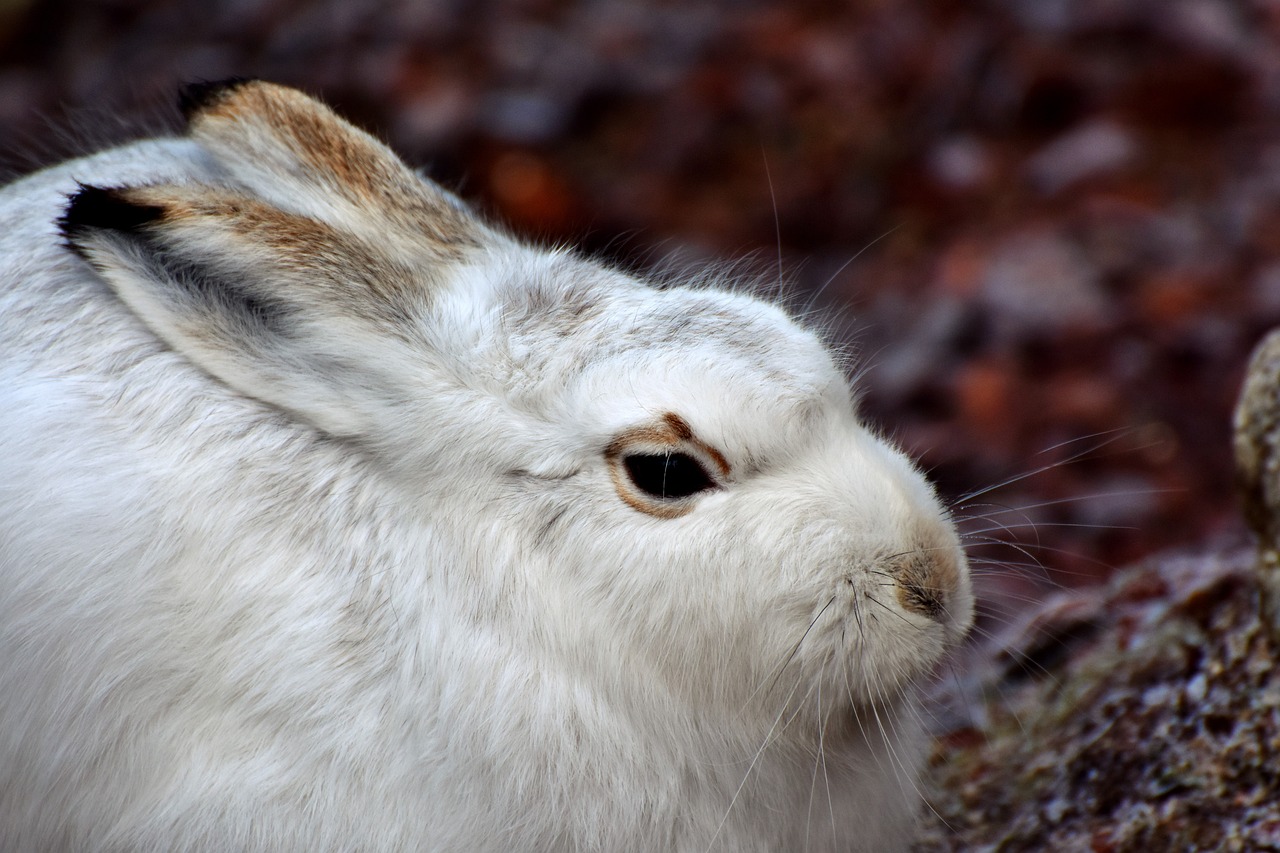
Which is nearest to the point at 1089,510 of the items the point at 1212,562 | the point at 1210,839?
the point at 1212,562

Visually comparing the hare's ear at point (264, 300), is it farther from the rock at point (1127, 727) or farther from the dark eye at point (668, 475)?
the rock at point (1127, 727)

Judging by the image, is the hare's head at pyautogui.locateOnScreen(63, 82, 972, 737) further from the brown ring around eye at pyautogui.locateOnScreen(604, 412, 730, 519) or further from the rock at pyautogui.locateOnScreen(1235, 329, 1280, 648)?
the rock at pyautogui.locateOnScreen(1235, 329, 1280, 648)

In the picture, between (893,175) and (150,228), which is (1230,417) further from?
(150,228)

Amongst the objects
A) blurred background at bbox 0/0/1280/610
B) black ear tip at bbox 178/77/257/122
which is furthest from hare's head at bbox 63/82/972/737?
blurred background at bbox 0/0/1280/610

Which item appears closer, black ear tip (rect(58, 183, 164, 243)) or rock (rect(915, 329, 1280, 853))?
black ear tip (rect(58, 183, 164, 243))

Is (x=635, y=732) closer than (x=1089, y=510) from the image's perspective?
Yes

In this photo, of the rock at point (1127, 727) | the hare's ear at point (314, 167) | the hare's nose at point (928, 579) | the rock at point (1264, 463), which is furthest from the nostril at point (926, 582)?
the hare's ear at point (314, 167)
